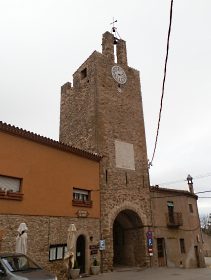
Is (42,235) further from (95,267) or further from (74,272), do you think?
(95,267)

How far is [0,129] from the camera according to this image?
12.3 m

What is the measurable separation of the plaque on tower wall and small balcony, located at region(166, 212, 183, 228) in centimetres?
453

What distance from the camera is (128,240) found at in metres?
18.9

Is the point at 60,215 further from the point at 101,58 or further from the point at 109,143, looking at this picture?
the point at 101,58

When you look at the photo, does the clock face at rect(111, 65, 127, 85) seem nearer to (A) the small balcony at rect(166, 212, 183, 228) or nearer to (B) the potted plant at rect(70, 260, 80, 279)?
(A) the small balcony at rect(166, 212, 183, 228)

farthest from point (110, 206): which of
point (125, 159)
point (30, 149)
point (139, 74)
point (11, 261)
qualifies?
point (139, 74)

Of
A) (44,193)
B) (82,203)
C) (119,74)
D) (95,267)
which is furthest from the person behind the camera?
(119,74)

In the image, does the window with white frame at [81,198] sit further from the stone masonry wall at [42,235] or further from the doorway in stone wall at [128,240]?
the doorway in stone wall at [128,240]

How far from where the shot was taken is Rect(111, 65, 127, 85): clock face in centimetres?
2076

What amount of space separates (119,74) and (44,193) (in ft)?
36.7

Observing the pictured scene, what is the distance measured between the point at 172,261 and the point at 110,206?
251 inches

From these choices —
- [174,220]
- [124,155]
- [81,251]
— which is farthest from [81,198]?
[174,220]

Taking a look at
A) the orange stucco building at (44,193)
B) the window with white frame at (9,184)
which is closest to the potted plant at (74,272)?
the orange stucco building at (44,193)

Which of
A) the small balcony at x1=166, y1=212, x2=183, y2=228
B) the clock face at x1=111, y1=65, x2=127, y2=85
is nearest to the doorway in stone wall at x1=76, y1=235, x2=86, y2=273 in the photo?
the small balcony at x1=166, y1=212, x2=183, y2=228
